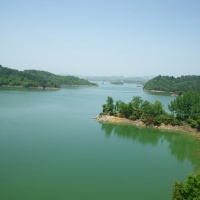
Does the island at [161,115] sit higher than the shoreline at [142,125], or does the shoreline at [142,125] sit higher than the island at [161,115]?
the island at [161,115]

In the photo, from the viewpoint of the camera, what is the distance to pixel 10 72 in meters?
92.8

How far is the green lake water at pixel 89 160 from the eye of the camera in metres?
14.6

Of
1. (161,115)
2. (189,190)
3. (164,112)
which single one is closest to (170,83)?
(164,112)

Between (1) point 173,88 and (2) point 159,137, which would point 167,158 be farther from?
(1) point 173,88

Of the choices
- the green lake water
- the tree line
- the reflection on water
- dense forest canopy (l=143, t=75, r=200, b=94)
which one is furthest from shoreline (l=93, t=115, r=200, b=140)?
dense forest canopy (l=143, t=75, r=200, b=94)

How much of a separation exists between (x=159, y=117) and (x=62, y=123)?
1165 cm

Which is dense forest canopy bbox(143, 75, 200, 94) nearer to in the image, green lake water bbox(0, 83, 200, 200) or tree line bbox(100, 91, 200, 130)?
tree line bbox(100, 91, 200, 130)

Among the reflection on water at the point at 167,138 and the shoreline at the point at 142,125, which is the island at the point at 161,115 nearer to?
the shoreline at the point at 142,125

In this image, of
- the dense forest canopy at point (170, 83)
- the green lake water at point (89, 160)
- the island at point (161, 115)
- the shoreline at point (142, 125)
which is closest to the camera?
the green lake water at point (89, 160)

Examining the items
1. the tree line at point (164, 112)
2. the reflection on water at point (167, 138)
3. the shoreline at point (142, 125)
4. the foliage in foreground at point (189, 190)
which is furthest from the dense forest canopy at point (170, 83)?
the foliage in foreground at point (189, 190)

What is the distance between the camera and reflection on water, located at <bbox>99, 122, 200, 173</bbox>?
22.5 metres

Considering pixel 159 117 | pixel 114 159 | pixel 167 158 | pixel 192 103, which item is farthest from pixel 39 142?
pixel 192 103

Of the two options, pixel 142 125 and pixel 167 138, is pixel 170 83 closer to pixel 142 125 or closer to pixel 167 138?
pixel 142 125

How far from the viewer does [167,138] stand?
27.8 meters
